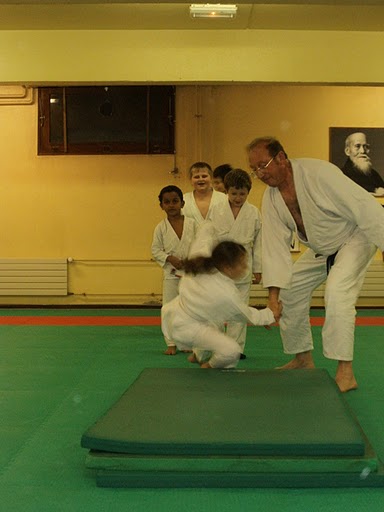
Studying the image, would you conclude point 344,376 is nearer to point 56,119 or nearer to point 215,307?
point 215,307

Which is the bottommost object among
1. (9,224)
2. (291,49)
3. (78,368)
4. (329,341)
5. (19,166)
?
(78,368)

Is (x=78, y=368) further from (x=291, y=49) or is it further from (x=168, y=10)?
(x=291, y=49)

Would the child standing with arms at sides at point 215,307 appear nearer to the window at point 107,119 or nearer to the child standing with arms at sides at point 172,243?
the child standing with arms at sides at point 172,243

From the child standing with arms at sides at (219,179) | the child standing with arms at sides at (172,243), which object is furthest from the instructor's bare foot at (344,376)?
the child standing with arms at sides at (219,179)

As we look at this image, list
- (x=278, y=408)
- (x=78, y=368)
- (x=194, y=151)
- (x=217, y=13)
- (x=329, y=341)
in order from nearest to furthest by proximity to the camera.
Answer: (x=278, y=408)
(x=329, y=341)
(x=78, y=368)
(x=217, y=13)
(x=194, y=151)

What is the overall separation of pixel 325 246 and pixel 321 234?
0.08 m

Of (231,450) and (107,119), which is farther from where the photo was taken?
(107,119)

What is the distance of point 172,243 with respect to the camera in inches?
224

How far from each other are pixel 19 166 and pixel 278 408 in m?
6.35

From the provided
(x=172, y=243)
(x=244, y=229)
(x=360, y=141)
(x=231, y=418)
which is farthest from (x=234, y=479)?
(x=360, y=141)

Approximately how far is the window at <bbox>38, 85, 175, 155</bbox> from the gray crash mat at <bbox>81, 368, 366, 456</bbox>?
17.2 ft

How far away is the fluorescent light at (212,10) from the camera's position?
6.31 metres

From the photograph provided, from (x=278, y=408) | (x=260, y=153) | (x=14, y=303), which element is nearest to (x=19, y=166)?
(x=14, y=303)

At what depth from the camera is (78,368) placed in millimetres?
4871
